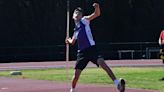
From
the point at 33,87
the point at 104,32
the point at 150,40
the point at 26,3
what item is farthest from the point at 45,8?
the point at 33,87

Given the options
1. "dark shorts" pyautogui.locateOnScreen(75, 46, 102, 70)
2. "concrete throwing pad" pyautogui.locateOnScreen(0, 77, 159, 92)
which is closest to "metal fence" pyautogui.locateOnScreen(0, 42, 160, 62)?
"concrete throwing pad" pyautogui.locateOnScreen(0, 77, 159, 92)

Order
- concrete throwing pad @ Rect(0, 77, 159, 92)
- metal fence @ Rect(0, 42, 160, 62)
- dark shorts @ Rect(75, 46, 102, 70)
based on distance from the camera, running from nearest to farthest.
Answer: dark shorts @ Rect(75, 46, 102, 70)
concrete throwing pad @ Rect(0, 77, 159, 92)
metal fence @ Rect(0, 42, 160, 62)

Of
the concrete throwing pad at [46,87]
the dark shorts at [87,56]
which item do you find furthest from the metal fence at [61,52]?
the dark shorts at [87,56]

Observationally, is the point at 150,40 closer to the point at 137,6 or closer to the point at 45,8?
the point at 137,6

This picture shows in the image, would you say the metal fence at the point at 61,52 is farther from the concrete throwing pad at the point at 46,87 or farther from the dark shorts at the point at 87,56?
the dark shorts at the point at 87,56

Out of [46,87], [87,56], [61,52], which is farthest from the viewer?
[61,52]

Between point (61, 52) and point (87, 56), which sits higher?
point (87, 56)

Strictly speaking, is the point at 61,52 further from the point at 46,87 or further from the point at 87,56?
the point at 87,56

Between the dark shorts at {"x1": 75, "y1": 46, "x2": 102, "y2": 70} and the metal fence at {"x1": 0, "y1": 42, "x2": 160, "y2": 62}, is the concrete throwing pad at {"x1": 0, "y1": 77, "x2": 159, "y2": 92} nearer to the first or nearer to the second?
the dark shorts at {"x1": 75, "y1": 46, "x2": 102, "y2": 70}

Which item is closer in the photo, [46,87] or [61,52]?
[46,87]

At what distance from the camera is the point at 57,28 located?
41.9 metres

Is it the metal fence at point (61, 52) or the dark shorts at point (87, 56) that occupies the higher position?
the dark shorts at point (87, 56)

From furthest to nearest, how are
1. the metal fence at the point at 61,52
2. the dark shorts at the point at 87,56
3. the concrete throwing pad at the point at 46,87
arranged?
the metal fence at the point at 61,52 → the concrete throwing pad at the point at 46,87 → the dark shorts at the point at 87,56

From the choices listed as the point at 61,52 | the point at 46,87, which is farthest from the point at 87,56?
the point at 61,52
